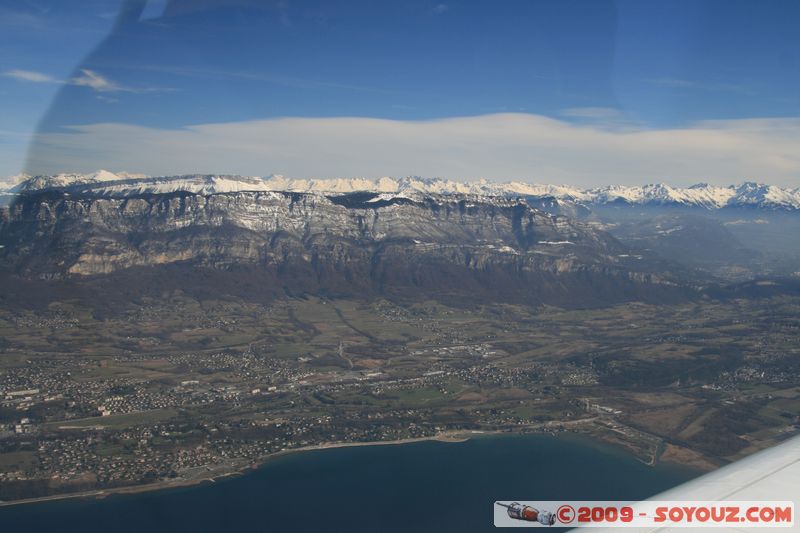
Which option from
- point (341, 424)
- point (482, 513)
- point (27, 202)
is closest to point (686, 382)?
point (341, 424)

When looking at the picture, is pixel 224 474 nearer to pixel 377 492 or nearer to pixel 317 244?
pixel 377 492

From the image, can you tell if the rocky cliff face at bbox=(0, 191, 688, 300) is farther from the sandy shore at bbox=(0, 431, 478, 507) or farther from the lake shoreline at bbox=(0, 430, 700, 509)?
the lake shoreline at bbox=(0, 430, 700, 509)

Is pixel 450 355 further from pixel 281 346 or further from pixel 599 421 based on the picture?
pixel 599 421

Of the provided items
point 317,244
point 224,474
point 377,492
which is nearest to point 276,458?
point 224,474

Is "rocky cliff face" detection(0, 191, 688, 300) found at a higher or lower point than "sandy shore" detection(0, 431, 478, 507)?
higher

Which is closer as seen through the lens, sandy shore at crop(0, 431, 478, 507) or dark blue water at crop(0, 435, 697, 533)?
dark blue water at crop(0, 435, 697, 533)

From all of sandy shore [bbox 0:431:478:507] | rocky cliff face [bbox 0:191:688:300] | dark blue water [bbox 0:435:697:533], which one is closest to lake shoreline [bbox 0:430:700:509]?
sandy shore [bbox 0:431:478:507]
